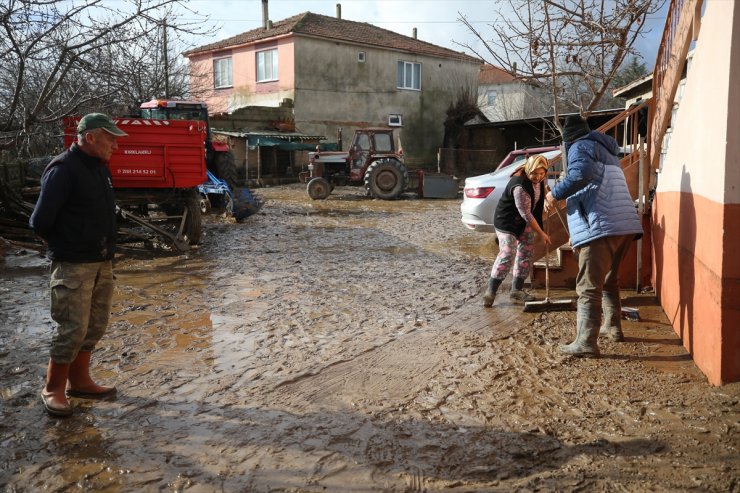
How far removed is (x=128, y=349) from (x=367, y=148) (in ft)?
49.1

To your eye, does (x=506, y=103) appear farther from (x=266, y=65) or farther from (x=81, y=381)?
(x=81, y=381)

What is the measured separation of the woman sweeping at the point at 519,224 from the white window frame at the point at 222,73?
93.1 feet

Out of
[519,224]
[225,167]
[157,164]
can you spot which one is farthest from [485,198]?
[225,167]

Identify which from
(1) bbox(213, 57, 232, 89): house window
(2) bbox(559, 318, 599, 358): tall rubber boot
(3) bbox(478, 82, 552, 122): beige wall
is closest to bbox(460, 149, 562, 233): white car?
(2) bbox(559, 318, 599, 358): tall rubber boot

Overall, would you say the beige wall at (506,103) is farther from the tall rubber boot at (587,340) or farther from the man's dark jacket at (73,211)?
the man's dark jacket at (73,211)

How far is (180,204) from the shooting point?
1038 cm

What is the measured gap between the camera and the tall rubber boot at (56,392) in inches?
148

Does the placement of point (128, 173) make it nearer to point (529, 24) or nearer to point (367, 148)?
point (529, 24)

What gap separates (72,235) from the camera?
3820 mm

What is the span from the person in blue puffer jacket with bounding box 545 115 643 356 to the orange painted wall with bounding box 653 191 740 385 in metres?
0.43

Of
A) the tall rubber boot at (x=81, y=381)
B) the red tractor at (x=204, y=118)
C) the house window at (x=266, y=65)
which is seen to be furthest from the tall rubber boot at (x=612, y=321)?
the house window at (x=266, y=65)

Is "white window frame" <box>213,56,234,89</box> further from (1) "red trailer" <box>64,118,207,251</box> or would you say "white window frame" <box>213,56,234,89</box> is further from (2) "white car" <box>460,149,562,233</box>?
(2) "white car" <box>460,149,562,233</box>

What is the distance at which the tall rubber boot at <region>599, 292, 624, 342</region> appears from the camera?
520 cm

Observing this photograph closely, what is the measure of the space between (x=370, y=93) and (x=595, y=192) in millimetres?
27521
